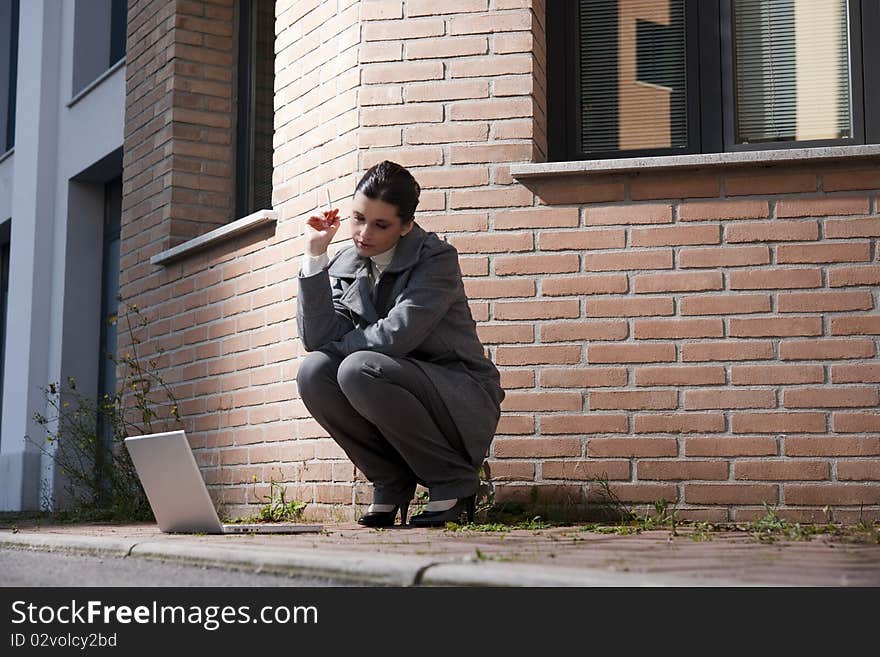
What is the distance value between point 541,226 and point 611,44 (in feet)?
3.46

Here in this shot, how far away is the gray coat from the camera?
15.2ft

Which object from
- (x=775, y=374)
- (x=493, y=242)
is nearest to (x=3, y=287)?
(x=493, y=242)

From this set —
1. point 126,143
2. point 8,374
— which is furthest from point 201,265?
point 8,374

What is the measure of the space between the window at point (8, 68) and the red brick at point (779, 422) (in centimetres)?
1017

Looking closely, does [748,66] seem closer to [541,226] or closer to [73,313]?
[541,226]

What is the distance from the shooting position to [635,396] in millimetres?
5352

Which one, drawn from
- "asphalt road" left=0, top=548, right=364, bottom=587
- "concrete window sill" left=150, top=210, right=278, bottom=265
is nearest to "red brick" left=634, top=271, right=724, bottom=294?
"concrete window sill" left=150, top=210, right=278, bottom=265

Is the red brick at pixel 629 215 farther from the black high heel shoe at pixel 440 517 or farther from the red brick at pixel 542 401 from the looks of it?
the black high heel shoe at pixel 440 517

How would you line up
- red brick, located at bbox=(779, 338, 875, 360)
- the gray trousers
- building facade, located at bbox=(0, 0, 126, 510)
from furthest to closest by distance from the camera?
1. building facade, located at bbox=(0, 0, 126, 510)
2. red brick, located at bbox=(779, 338, 875, 360)
3. the gray trousers

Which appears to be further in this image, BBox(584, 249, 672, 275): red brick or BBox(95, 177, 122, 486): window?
BBox(95, 177, 122, 486): window

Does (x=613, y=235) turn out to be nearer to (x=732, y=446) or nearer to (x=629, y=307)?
(x=629, y=307)

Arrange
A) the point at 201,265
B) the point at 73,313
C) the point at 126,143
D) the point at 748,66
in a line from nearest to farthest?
1. the point at 748,66
2. the point at 201,265
3. the point at 126,143
4. the point at 73,313

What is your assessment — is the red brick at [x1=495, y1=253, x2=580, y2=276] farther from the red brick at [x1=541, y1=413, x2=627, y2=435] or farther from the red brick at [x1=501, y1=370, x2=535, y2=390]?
the red brick at [x1=541, y1=413, x2=627, y2=435]

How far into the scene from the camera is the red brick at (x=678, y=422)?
526 centimetres
